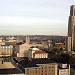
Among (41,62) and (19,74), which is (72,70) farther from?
(19,74)

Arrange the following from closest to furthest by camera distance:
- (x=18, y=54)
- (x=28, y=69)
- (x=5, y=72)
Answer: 1. (x=5, y=72)
2. (x=28, y=69)
3. (x=18, y=54)

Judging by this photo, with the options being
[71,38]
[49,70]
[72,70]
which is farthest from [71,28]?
[49,70]

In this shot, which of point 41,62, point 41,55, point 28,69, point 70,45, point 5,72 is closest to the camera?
point 5,72

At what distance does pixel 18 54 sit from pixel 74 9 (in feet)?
30.8

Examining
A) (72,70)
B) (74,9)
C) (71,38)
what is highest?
(74,9)

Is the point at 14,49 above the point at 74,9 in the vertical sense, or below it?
below

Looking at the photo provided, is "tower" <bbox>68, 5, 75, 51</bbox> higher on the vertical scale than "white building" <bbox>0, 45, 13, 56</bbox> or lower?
higher

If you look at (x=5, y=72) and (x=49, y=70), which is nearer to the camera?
(x=5, y=72)

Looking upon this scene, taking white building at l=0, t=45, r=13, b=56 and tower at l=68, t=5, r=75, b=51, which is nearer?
white building at l=0, t=45, r=13, b=56

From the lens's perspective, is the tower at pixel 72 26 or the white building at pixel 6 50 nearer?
the white building at pixel 6 50

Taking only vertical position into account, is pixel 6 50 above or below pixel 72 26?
below

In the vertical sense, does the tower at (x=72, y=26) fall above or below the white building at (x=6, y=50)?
above

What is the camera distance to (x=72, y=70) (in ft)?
57.5

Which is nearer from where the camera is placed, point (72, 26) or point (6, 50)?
point (6, 50)
